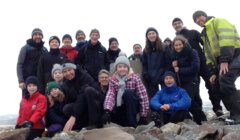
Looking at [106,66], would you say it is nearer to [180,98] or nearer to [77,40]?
[77,40]

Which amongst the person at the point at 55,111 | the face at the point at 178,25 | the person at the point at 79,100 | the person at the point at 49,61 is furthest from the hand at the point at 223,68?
the person at the point at 49,61

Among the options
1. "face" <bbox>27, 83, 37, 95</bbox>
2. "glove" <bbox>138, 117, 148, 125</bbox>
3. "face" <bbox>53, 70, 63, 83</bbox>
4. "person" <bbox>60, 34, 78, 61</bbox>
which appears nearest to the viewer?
"glove" <bbox>138, 117, 148, 125</bbox>

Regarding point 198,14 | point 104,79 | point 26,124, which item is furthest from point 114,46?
point 26,124

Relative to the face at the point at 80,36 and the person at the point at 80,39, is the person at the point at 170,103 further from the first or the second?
the face at the point at 80,36

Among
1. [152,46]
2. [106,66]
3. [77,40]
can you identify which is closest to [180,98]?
[152,46]

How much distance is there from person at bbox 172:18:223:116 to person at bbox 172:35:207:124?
31 cm

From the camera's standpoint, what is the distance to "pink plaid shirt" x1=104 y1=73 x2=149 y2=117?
7838mm

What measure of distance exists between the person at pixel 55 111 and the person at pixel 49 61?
1249 mm

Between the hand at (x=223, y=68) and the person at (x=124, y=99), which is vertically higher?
the hand at (x=223, y=68)

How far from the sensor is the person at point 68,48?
33.5 feet

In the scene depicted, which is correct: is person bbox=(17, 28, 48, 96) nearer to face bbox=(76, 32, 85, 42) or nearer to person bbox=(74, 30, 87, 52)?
person bbox=(74, 30, 87, 52)

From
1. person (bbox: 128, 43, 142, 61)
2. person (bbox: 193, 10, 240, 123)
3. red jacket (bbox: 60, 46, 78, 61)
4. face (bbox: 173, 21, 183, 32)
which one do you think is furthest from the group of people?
person (bbox: 128, 43, 142, 61)

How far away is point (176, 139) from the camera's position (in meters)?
6.50

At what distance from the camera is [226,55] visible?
793 cm
